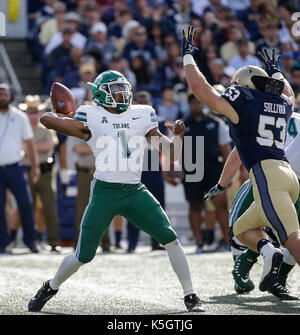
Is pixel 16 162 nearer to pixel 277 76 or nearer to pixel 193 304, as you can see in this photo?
pixel 277 76

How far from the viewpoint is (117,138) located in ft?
21.6

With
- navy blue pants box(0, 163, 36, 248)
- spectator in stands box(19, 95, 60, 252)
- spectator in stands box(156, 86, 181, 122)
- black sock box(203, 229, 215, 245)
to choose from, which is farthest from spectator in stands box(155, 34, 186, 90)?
navy blue pants box(0, 163, 36, 248)

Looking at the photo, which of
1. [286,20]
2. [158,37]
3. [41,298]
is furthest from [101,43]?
[41,298]

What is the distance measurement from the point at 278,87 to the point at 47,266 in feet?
12.5

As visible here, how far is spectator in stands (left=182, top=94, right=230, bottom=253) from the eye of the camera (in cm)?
1124

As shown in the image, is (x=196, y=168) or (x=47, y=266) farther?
(x=196, y=168)

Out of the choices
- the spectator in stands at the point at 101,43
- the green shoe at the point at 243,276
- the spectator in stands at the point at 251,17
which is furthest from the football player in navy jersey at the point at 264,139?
the spectator in stands at the point at 251,17

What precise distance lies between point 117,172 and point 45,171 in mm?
5350

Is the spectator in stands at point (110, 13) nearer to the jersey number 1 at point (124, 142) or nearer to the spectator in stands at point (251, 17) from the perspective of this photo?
the spectator in stands at point (251, 17)

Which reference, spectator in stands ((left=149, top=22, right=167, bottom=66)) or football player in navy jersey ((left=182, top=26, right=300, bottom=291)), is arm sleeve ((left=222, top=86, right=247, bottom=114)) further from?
spectator in stands ((left=149, top=22, right=167, bottom=66))
